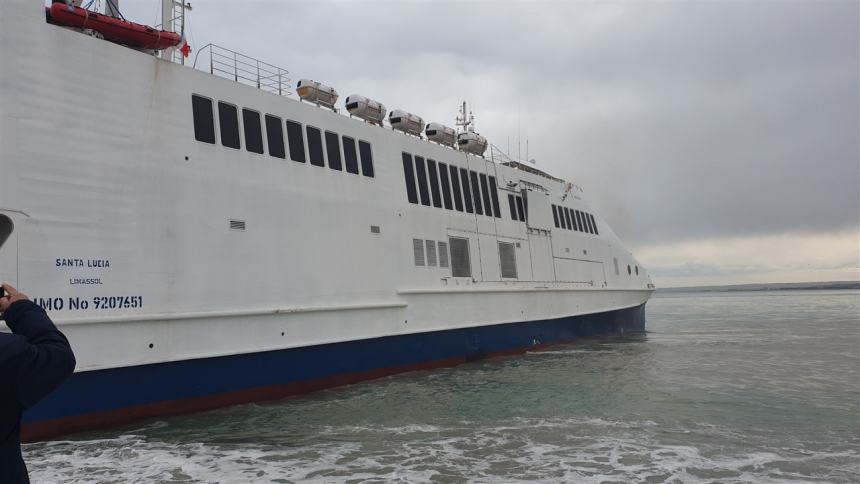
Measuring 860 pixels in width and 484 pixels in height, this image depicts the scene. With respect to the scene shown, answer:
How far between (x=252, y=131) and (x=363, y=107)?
10.5 ft

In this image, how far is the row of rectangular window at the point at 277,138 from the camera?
924 cm

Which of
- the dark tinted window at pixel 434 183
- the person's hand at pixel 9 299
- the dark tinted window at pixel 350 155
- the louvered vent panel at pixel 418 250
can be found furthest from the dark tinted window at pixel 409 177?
the person's hand at pixel 9 299

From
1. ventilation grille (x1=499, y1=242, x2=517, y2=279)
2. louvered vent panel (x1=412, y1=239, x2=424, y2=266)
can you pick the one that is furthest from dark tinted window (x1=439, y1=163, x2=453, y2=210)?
ventilation grille (x1=499, y1=242, x2=517, y2=279)

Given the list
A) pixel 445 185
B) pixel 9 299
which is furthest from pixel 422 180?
pixel 9 299

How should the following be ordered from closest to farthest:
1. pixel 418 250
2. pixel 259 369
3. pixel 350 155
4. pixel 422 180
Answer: pixel 259 369
pixel 350 155
pixel 418 250
pixel 422 180

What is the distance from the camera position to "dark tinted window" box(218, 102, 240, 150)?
9462 mm

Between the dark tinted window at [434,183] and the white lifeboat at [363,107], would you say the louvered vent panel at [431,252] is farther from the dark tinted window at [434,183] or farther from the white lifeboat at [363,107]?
the white lifeboat at [363,107]

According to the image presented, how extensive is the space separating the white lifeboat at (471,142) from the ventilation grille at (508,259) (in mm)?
2656

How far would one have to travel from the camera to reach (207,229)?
8.91 metres

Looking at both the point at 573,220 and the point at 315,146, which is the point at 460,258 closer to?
the point at 315,146

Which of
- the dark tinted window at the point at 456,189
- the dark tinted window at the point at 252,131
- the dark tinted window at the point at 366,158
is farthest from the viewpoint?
the dark tinted window at the point at 456,189

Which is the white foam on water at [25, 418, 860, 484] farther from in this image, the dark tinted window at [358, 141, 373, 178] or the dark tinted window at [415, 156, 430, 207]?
the dark tinted window at [415, 156, 430, 207]

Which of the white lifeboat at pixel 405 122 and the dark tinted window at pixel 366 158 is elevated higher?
the white lifeboat at pixel 405 122

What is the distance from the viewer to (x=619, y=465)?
648cm
